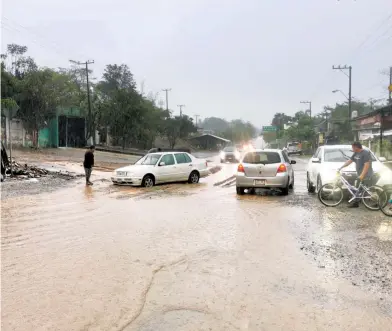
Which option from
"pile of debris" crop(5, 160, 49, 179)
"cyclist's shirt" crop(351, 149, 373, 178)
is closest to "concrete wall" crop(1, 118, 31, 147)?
"pile of debris" crop(5, 160, 49, 179)

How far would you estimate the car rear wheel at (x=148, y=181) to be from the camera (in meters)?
17.0

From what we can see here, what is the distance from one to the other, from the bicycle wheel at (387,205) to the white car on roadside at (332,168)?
1.23m

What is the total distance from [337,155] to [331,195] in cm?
253

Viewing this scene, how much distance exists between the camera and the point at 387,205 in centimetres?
998

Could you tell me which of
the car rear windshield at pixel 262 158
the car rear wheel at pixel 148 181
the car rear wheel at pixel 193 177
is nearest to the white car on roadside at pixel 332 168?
the car rear windshield at pixel 262 158

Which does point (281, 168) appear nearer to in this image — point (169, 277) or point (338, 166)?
point (338, 166)

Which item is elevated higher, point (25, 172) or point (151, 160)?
point (151, 160)

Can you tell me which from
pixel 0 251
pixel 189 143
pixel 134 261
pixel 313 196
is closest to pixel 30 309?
pixel 134 261

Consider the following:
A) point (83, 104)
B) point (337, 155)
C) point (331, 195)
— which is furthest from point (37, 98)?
point (331, 195)

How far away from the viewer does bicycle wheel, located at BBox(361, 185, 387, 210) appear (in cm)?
1015

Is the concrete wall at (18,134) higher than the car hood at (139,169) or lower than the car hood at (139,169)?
higher

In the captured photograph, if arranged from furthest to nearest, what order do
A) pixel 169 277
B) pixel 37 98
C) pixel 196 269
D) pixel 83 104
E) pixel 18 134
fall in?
pixel 83 104, pixel 18 134, pixel 37 98, pixel 196 269, pixel 169 277

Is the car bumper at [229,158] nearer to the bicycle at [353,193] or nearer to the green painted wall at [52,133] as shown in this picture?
the green painted wall at [52,133]

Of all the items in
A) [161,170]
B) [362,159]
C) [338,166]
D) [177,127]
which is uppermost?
[177,127]
